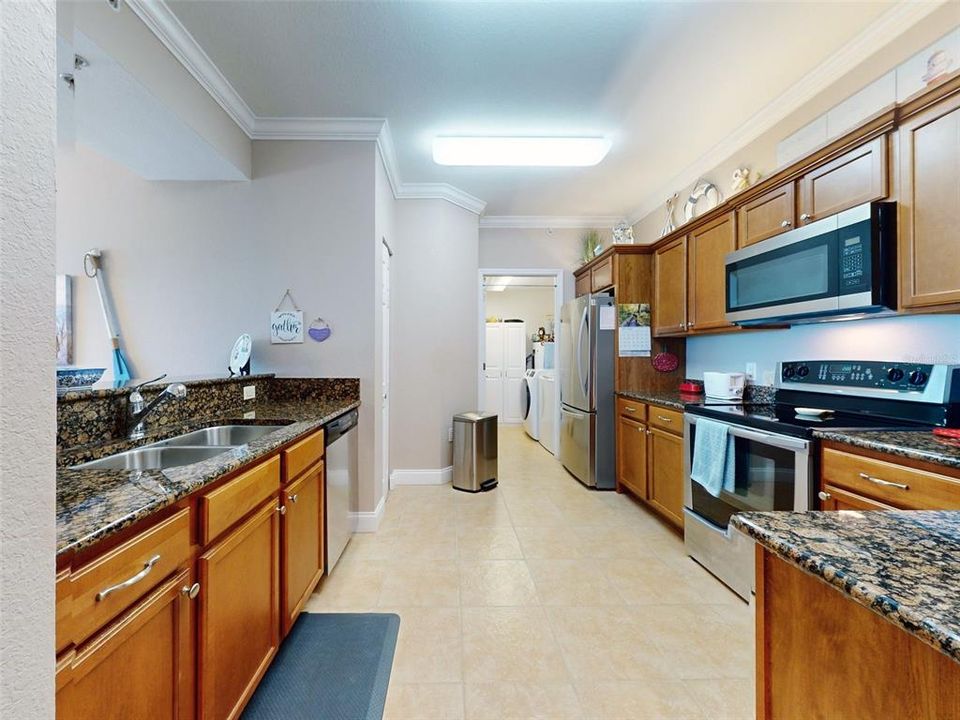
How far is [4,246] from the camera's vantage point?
1.55ft

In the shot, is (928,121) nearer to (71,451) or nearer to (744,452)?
(744,452)

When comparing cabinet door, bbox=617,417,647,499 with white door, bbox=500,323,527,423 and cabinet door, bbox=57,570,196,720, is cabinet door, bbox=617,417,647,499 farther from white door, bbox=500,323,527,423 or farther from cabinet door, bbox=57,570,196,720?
white door, bbox=500,323,527,423

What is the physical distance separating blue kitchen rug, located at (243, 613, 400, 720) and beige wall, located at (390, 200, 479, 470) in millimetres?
1844

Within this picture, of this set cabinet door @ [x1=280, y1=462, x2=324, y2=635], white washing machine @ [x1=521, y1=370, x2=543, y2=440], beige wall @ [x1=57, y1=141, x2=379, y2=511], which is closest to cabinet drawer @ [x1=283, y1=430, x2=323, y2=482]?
cabinet door @ [x1=280, y1=462, x2=324, y2=635]

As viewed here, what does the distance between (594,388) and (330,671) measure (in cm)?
260

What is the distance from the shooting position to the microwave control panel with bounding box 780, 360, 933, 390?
5.27ft

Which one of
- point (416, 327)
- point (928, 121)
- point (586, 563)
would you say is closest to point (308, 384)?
point (416, 327)

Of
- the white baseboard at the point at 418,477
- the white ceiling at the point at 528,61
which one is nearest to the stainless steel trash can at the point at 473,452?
the white baseboard at the point at 418,477

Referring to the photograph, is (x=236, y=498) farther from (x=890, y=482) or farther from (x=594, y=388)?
(x=594, y=388)

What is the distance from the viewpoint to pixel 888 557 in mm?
552

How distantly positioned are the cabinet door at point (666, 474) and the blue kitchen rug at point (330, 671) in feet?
5.93

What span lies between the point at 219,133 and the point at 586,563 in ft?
10.6

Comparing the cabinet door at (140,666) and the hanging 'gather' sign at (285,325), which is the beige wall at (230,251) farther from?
the cabinet door at (140,666)

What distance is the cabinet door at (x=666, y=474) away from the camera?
2.55 m
